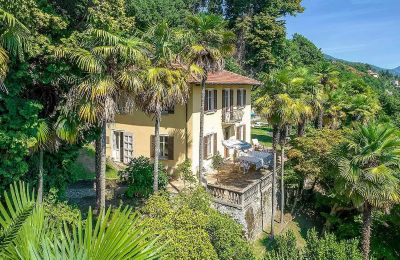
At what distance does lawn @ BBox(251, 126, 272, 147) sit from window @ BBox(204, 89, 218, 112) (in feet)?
57.1

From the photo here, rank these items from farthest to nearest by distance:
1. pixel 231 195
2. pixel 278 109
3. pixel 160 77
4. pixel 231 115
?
pixel 231 115 < pixel 278 109 < pixel 231 195 < pixel 160 77

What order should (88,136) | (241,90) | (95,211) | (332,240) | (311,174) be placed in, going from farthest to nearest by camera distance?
1. (241,90)
2. (311,174)
3. (95,211)
4. (88,136)
5. (332,240)

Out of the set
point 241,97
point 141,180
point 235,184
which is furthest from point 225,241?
point 241,97

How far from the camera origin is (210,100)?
25500 mm

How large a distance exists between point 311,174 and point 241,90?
9.84 meters

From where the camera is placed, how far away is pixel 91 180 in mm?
22859

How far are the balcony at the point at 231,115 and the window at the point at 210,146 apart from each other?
187cm

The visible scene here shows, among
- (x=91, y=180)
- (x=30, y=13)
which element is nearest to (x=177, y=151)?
(x=91, y=180)

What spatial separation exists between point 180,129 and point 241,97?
9135 mm

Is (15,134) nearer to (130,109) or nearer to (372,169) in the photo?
(130,109)

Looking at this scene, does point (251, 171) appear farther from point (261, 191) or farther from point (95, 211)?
point (95, 211)

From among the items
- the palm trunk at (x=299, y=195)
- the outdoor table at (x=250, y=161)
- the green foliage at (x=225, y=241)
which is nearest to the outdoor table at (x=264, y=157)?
the outdoor table at (x=250, y=161)

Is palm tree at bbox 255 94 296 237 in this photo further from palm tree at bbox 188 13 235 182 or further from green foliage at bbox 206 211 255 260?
green foliage at bbox 206 211 255 260

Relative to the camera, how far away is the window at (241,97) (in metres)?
30.3
